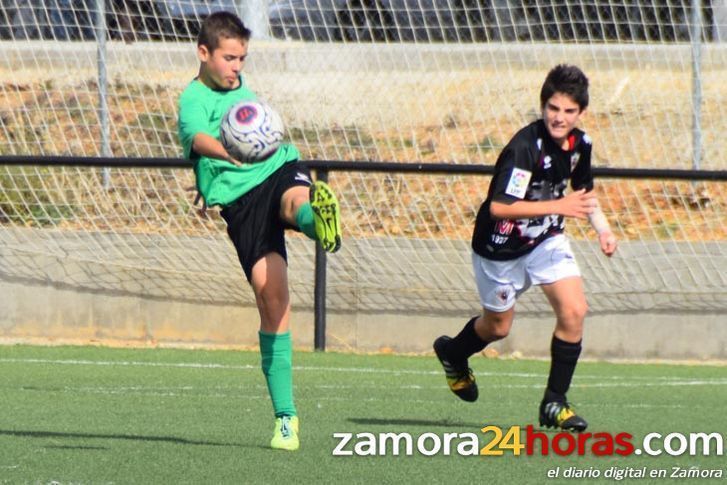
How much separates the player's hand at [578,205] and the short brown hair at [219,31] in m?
1.62

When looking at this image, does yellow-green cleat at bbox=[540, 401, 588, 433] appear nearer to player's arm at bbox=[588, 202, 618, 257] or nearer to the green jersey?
player's arm at bbox=[588, 202, 618, 257]

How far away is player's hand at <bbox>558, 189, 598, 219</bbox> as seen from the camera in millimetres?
6797

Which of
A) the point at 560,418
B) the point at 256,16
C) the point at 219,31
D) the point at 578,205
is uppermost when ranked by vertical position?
the point at 256,16

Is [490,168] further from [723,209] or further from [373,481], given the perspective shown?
[373,481]

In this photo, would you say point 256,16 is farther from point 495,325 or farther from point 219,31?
point 219,31

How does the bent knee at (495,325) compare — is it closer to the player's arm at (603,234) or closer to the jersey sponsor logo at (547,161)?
the player's arm at (603,234)

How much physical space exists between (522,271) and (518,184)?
0.59 m

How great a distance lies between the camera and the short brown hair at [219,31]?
666 centimetres

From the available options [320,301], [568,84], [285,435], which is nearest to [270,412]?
[285,435]

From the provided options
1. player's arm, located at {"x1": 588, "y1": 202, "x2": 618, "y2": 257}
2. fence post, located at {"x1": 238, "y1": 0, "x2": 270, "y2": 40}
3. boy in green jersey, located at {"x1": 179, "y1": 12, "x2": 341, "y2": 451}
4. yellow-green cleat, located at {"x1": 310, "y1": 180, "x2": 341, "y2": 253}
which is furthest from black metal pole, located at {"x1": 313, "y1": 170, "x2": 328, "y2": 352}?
yellow-green cleat, located at {"x1": 310, "y1": 180, "x2": 341, "y2": 253}

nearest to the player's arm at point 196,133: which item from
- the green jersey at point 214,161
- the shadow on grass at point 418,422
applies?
the green jersey at point 214,161

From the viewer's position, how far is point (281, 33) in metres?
13.0

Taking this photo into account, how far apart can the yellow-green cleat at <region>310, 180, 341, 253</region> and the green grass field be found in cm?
91

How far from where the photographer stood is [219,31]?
6664 millimetres
